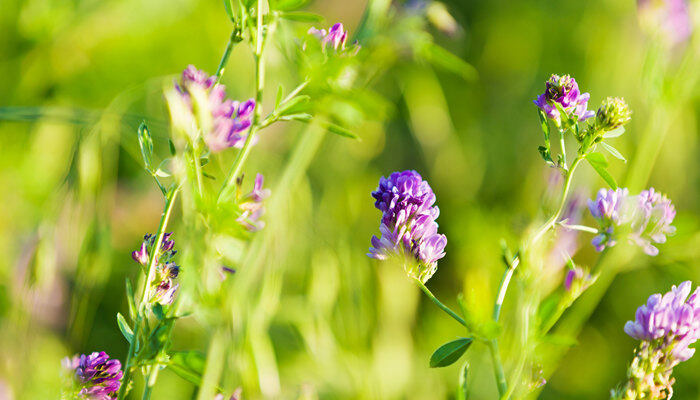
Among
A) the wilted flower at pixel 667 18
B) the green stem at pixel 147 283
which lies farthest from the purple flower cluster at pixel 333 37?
the wilted flower at pixel 667 18

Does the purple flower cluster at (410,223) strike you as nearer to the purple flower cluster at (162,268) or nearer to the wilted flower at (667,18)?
the purple flower cluster at (162,268)

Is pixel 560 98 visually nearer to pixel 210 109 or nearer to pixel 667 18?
pixel 210 109

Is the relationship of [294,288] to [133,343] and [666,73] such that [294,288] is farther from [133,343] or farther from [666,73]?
[133,343]

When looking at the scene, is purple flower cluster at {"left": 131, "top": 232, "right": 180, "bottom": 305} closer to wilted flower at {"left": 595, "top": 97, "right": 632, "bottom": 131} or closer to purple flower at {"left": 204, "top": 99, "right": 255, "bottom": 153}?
purple flower at {"left": 204, "top": 99, "right": 255, "bottom": 153}

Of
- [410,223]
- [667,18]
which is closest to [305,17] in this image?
[410,223]

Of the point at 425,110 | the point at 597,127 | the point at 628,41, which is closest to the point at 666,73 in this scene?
the point at 597,127
